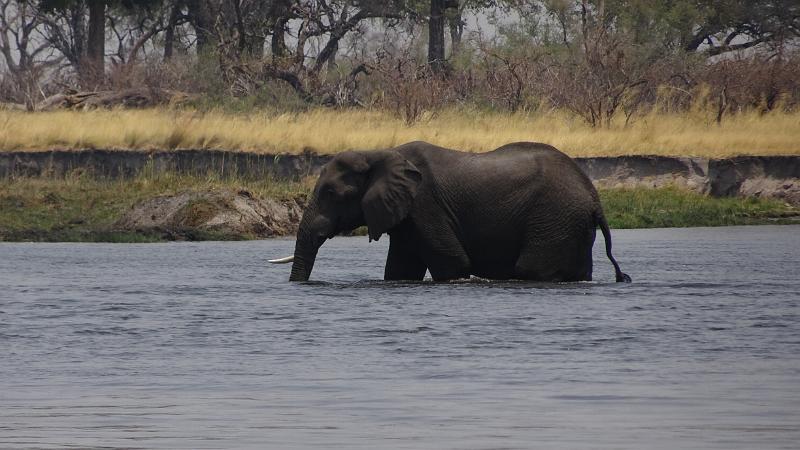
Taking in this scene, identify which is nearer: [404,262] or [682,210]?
[404,262]

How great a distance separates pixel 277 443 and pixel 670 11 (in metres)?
51.0

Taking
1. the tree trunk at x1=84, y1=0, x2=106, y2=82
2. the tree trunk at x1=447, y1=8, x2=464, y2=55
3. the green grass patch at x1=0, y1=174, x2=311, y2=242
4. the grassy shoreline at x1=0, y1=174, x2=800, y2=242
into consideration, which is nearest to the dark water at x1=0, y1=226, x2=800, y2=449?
the green grass patch at x1=0, y1=174, x2=311, y2=242

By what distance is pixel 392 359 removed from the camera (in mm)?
11312

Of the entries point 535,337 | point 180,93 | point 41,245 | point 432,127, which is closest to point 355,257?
point 41,245

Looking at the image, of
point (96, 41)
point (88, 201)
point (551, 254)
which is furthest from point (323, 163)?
point (96, 41)

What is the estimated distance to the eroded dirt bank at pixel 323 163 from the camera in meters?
29.3

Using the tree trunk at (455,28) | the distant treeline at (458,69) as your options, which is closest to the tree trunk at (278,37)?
the distant treeline at (458,69)

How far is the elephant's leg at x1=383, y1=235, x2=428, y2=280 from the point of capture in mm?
16734

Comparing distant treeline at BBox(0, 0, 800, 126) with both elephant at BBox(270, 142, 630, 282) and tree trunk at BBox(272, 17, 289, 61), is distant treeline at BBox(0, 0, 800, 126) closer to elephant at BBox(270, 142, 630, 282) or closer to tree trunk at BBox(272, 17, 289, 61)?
tree trunk at BBox(272, 17, 289, 61)

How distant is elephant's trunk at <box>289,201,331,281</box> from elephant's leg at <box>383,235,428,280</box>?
2.21 ft

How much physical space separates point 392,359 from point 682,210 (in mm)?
17487

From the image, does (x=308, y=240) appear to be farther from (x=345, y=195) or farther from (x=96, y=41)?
(x=96, y=41)

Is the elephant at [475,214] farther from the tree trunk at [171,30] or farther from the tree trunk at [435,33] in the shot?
the tree trunk at [171,30]

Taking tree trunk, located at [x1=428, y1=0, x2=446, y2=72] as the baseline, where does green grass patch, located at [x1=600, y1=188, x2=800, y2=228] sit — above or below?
below
